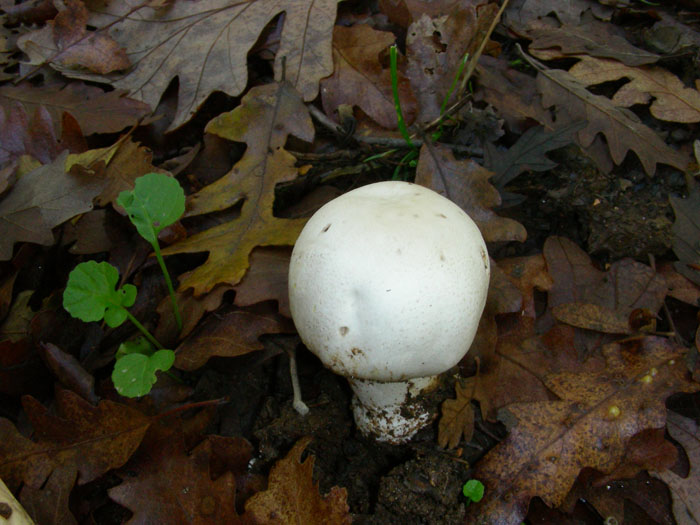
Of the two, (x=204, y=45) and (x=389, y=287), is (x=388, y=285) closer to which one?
(x=389, y=287)

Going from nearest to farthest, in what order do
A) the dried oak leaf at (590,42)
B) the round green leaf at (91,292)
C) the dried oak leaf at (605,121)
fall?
the round green leaf at (91,292)
the dried oak leaf at (605,121)
the dried oak leaf at (590,42)

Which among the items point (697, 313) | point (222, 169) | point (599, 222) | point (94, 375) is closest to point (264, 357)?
point (94, 375)

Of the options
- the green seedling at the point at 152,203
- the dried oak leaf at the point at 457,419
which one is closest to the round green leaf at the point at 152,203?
the green seedling at the point at 152,203

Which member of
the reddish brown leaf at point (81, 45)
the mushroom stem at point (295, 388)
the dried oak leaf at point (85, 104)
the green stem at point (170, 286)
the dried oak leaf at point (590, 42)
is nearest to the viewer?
the green stem at point (170, 286)

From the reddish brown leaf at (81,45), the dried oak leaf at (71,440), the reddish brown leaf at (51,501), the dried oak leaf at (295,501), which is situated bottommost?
the dried oak leaf at (295,501)

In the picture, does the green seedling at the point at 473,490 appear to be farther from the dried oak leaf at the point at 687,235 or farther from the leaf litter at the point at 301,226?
the dried oak leaf at the point at 687,235

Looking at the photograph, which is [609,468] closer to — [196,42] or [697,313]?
[697,313]
